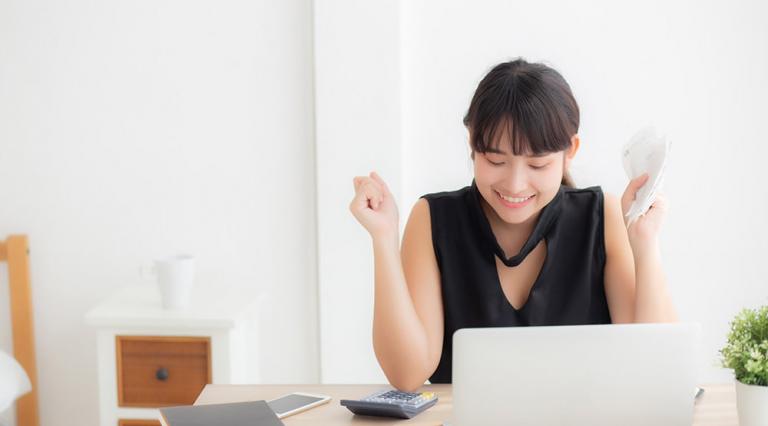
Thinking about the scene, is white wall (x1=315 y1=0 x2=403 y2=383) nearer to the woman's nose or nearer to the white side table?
the white side table

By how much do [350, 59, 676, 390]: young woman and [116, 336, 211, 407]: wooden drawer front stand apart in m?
0.79

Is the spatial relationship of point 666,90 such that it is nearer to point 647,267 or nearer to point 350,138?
point 350,138

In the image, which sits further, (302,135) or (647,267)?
(302,135)

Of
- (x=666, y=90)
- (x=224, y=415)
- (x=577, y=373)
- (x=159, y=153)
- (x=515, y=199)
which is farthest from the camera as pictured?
(x=159, y=153)

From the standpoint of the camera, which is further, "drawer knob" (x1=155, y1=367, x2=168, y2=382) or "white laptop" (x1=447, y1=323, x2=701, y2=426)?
"drawer knob" (x1=155, y1=367, x2=168, y2=382)

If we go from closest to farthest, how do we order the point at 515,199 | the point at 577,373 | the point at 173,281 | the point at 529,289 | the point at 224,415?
the point at 577,373, the point at 224,415, the point at 515,199, the point at 529,289, the point at 173,281

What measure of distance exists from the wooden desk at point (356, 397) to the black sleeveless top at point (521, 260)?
199 millimetres

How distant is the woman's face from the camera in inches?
59.5

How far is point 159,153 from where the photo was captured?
8.45 feet

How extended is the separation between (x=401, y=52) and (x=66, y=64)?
39.1 inches

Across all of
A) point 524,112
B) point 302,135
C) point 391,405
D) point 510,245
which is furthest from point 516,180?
point 302,135

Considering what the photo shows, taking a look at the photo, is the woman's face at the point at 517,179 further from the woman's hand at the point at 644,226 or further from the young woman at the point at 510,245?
the woman's hand at the point at 644,226

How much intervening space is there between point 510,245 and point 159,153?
1295 mm

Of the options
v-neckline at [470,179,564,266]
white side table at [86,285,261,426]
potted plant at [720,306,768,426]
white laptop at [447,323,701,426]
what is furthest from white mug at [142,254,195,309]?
potted plant at [720,306,768,426]
